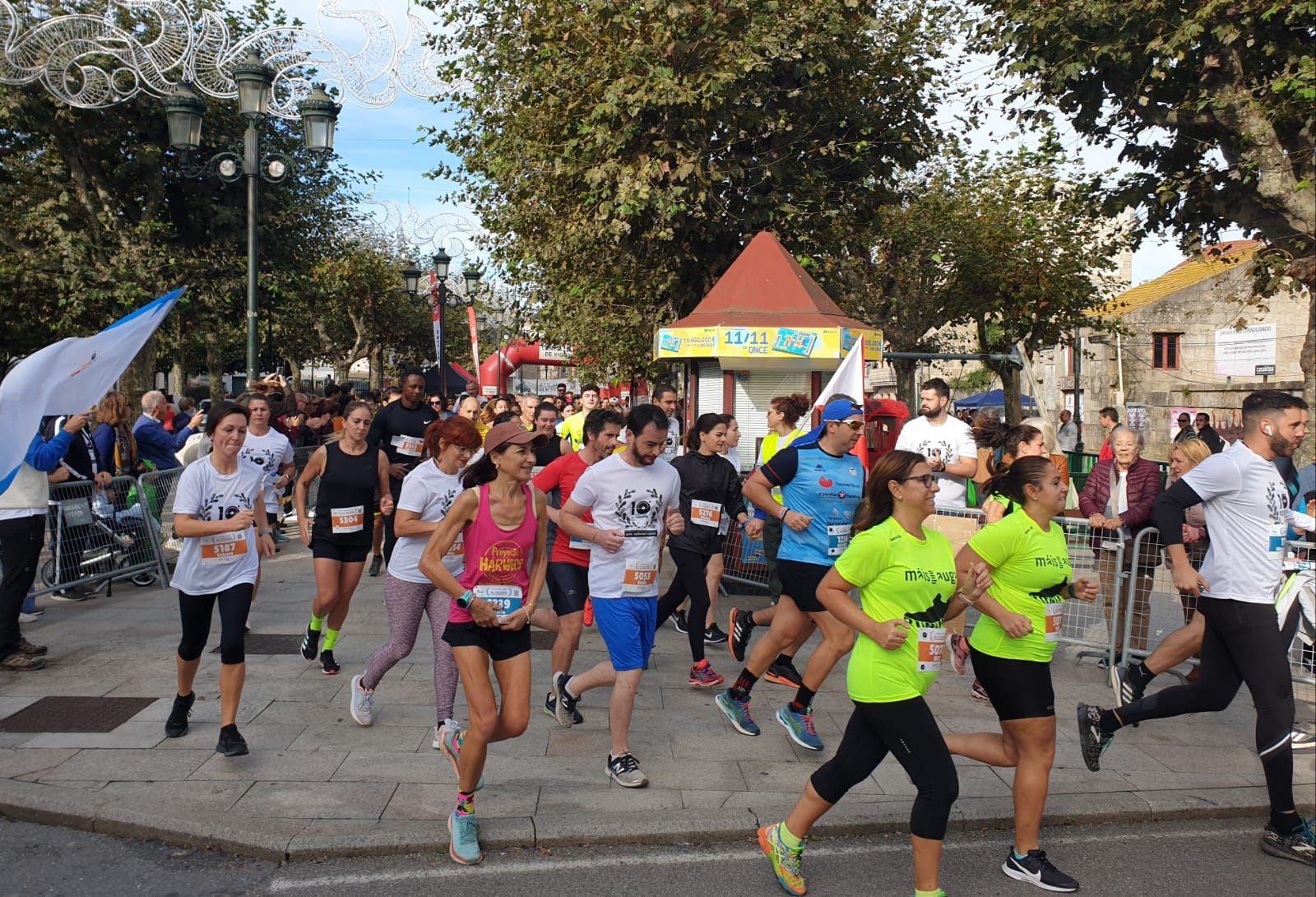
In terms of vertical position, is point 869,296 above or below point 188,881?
above

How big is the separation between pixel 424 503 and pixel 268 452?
3.09 meters

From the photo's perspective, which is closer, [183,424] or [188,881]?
[188,881]

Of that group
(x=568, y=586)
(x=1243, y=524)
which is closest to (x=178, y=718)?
(x=568, y=586)

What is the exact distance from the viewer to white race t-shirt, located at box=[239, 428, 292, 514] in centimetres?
805

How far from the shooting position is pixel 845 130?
17281mm

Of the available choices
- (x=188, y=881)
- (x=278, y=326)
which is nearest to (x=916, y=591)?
(x=188, y=881)

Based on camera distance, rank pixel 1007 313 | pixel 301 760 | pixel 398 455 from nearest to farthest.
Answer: pixel 301 760
pixel 398 455
pixel 1007 313

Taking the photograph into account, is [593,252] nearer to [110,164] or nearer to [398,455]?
[398,455]

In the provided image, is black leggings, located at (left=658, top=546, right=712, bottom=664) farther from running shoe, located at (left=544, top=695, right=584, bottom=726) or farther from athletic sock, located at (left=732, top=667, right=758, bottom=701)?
running shoe, located at (left=544, top=695, right=584, bottom=726)

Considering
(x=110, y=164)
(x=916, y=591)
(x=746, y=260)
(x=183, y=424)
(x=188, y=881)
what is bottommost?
(x=188, y=881)

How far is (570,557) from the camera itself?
6.41 m

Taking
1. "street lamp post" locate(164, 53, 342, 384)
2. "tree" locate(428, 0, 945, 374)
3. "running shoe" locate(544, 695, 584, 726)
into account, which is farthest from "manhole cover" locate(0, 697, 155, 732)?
"tree" locate(428, 0, 945, 374)

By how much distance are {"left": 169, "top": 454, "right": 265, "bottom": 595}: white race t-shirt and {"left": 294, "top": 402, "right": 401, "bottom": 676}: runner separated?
1026mm

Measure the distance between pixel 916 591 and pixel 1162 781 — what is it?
2.46m
